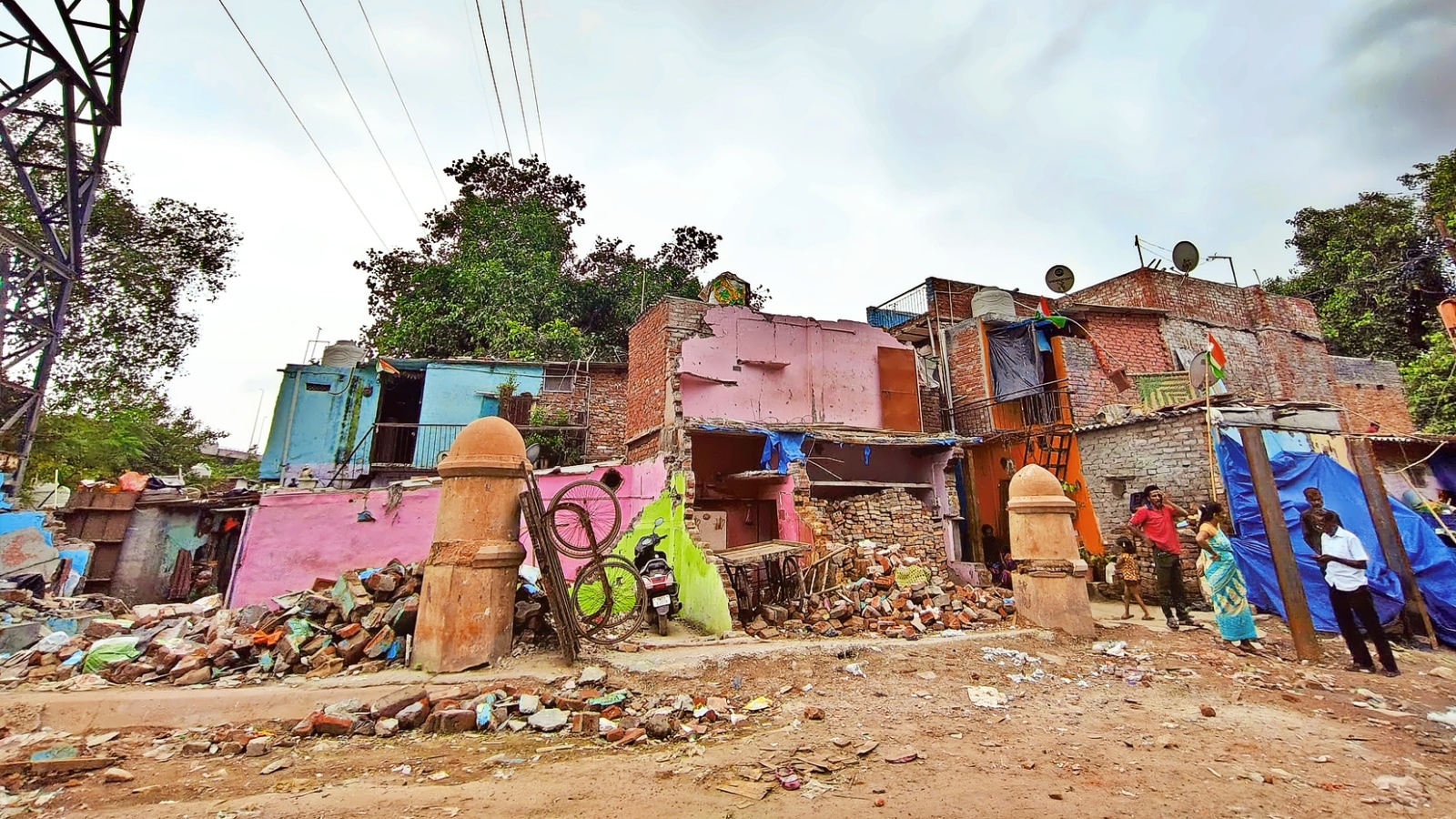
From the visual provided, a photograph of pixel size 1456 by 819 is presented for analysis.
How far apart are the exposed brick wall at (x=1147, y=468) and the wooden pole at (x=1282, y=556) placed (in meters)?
3.76

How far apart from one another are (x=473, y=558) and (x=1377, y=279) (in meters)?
25.3

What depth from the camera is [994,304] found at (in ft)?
53.3

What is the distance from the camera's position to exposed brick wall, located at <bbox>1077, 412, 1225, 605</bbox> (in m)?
10.0

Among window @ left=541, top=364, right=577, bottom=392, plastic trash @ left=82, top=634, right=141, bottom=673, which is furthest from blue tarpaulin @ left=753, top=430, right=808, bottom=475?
plastic trash @ left=82, top=634, right=141, bottom=673

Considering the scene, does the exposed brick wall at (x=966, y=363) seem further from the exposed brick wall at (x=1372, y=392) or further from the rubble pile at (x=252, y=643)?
the rubble pile at (x=252, y=643)

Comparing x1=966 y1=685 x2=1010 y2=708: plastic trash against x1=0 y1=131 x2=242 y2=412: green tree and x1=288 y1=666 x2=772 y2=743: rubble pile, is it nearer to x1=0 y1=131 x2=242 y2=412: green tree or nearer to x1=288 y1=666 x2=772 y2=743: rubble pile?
x1=288 y1=666 x2=772 y2=743: rubble pile

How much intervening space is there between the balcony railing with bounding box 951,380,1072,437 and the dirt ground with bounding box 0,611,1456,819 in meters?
9.27

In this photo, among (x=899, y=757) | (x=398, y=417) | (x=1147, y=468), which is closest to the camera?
(x=899, y=757)

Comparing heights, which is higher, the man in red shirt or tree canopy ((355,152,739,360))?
tree canopy ((355,152,739,360))

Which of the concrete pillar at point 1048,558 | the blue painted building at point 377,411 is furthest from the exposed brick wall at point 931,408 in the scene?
the blue painted building at point 377,411

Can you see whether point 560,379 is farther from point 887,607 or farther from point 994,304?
point 994,304

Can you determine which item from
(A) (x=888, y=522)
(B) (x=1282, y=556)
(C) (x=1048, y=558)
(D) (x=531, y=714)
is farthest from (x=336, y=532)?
(B) (x=1282, y=556)

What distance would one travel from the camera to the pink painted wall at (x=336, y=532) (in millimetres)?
10266

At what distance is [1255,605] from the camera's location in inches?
310
